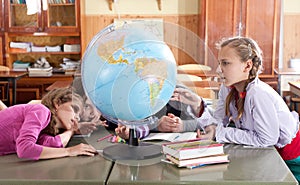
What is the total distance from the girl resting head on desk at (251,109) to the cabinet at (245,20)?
3.94m

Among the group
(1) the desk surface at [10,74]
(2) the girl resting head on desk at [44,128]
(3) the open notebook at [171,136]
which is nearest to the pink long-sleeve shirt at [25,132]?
(2) the girl resting head on desk at [44,128]

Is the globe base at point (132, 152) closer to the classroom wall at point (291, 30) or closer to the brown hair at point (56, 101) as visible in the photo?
the brown hair at point (56, 101)

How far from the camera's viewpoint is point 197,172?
158cm

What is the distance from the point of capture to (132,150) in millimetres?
1815

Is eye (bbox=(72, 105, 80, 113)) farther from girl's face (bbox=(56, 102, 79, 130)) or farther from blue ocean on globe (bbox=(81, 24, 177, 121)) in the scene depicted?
blue ocean on globe (bbox=(81, 24, 177, 121))

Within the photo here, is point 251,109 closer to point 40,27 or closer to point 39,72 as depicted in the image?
point 39,72

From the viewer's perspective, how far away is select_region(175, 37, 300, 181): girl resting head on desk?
73.7 inches

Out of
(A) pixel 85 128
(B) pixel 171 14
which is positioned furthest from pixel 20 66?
(A) pixel 85 128

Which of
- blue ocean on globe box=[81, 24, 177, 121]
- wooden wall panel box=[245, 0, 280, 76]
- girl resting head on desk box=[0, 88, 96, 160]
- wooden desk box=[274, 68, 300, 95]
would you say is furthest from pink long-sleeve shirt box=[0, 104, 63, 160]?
wooden wall panel box=[245, 0, 280, 76]

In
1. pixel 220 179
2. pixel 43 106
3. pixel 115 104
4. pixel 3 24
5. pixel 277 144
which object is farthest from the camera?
pixel 3 24

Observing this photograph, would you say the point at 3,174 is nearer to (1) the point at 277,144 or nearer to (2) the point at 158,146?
(2) the point at 158,146

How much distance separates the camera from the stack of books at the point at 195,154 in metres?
1.63

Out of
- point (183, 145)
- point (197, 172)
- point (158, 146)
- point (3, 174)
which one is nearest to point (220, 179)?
point (197, 172)

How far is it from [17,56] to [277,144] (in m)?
4.93
